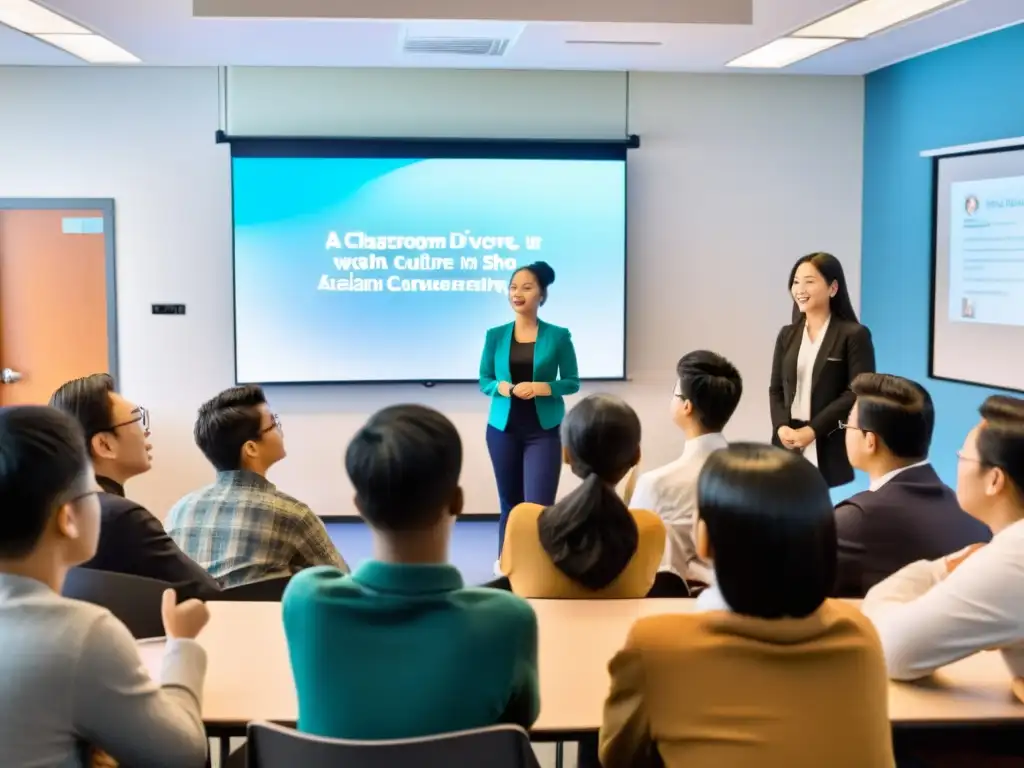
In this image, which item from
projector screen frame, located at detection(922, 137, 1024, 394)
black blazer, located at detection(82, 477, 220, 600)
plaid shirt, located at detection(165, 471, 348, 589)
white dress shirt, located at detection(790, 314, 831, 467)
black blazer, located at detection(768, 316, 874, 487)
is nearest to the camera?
black blazer, located at detection(82, 477, 220, 600)

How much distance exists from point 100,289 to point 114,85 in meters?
1.17

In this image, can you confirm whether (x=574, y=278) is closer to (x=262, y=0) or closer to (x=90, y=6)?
(x=262, y=0)

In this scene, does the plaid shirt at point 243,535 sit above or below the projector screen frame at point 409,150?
below

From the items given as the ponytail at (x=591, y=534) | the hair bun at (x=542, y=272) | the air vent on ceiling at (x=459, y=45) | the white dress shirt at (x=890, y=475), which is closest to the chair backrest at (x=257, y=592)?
the ponytail at (x=591, y=534)

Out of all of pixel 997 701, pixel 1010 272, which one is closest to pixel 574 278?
pixel 1010 272

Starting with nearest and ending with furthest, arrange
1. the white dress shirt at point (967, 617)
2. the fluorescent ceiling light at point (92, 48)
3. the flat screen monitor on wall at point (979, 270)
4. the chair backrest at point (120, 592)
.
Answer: the white dress shirt at point (967, 617) → the chair backrest at point (120, 592) → the flat screen monitor on wall at point (979, 270) → the fluorescent ceiling light at point (92, 48)

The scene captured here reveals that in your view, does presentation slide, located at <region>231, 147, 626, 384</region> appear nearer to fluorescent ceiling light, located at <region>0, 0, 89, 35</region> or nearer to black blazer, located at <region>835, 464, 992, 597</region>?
fluorescent ceiling light, located at <region>0, 0, 89, 35</region>

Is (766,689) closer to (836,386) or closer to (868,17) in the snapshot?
(836,386)

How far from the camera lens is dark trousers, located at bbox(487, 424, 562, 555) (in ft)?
15.8

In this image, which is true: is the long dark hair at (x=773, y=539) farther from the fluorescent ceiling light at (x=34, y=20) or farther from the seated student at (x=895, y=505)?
the fluorescent ceiling light at (x=34, y=20)

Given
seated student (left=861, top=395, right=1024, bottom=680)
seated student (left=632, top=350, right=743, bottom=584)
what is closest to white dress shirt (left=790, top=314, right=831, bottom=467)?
seated student (left=632, top=350, right=743, bottom=584)

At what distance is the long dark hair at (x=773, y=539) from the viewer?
1.35m

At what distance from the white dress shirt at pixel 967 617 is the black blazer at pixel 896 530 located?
1.49 feet

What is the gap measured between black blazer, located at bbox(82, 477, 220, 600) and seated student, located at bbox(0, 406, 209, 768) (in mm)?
759
